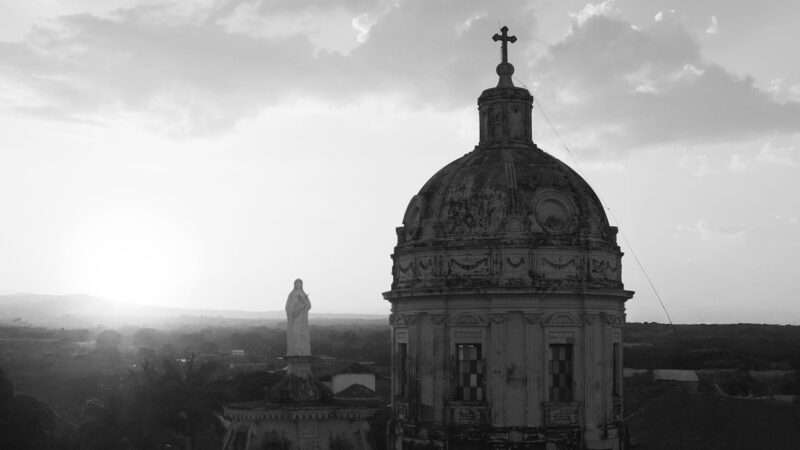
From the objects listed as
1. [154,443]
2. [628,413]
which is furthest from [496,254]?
[628,413]

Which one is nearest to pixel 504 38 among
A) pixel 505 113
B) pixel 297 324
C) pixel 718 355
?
pixel 505 113

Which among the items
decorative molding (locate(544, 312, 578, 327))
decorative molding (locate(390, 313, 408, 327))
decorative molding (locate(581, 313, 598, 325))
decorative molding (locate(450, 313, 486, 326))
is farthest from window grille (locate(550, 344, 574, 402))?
decorative molding (locate(390, 313, 408, 327))

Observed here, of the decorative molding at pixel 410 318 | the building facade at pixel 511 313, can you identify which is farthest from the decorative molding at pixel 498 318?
the decorative molding at pixel 410 318

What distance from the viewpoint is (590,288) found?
97.0ft

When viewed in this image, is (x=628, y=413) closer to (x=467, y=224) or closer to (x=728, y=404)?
(x=728, y=404)

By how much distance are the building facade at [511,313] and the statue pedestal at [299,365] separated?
8157mm

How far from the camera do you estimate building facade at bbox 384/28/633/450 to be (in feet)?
95.7

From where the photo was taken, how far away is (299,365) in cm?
3866

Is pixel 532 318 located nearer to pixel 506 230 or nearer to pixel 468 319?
pixel 468 319

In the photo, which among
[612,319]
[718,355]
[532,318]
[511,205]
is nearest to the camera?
[532,318]

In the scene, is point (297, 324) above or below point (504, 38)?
below

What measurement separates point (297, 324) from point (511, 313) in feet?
39.1

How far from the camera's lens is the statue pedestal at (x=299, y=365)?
38.5 m

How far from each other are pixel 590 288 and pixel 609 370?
2.48 metres
